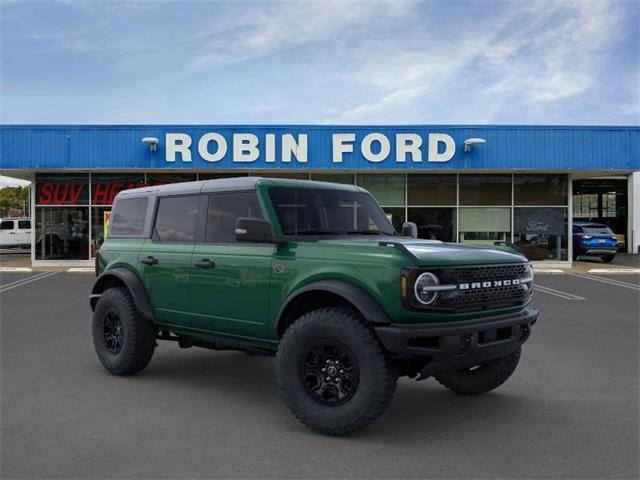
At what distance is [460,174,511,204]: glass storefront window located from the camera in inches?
923

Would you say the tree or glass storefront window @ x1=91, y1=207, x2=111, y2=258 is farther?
the tree

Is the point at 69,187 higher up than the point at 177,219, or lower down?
higher up

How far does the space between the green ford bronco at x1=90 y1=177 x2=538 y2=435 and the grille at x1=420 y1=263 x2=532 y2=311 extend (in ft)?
0.04

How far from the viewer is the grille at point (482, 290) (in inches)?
176

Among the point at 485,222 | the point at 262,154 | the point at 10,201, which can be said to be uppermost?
the point at 10,201

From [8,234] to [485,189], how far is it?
1036 inches

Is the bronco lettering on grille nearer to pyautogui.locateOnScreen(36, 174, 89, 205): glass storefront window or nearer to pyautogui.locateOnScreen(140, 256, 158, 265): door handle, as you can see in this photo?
pyautogui.locateOnScreen(140, 256, 158, 265): door handle

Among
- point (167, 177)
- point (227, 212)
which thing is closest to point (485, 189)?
point (167, 177)

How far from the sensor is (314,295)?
496cm

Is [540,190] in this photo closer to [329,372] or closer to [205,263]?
[205,263]

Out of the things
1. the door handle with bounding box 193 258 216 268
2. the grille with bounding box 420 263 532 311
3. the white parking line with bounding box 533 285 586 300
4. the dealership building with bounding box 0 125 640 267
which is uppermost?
the dealership building with bounding box 0 125 640 267

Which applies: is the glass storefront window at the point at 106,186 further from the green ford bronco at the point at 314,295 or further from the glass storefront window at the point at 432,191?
the green ford bronco at the point at 314,295

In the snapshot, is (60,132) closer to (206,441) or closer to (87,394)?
(87,394)

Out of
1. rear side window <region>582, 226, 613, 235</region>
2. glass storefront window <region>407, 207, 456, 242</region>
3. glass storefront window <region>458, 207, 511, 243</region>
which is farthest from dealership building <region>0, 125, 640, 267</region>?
rear side window <region>582, 226, 613, 235</region>
